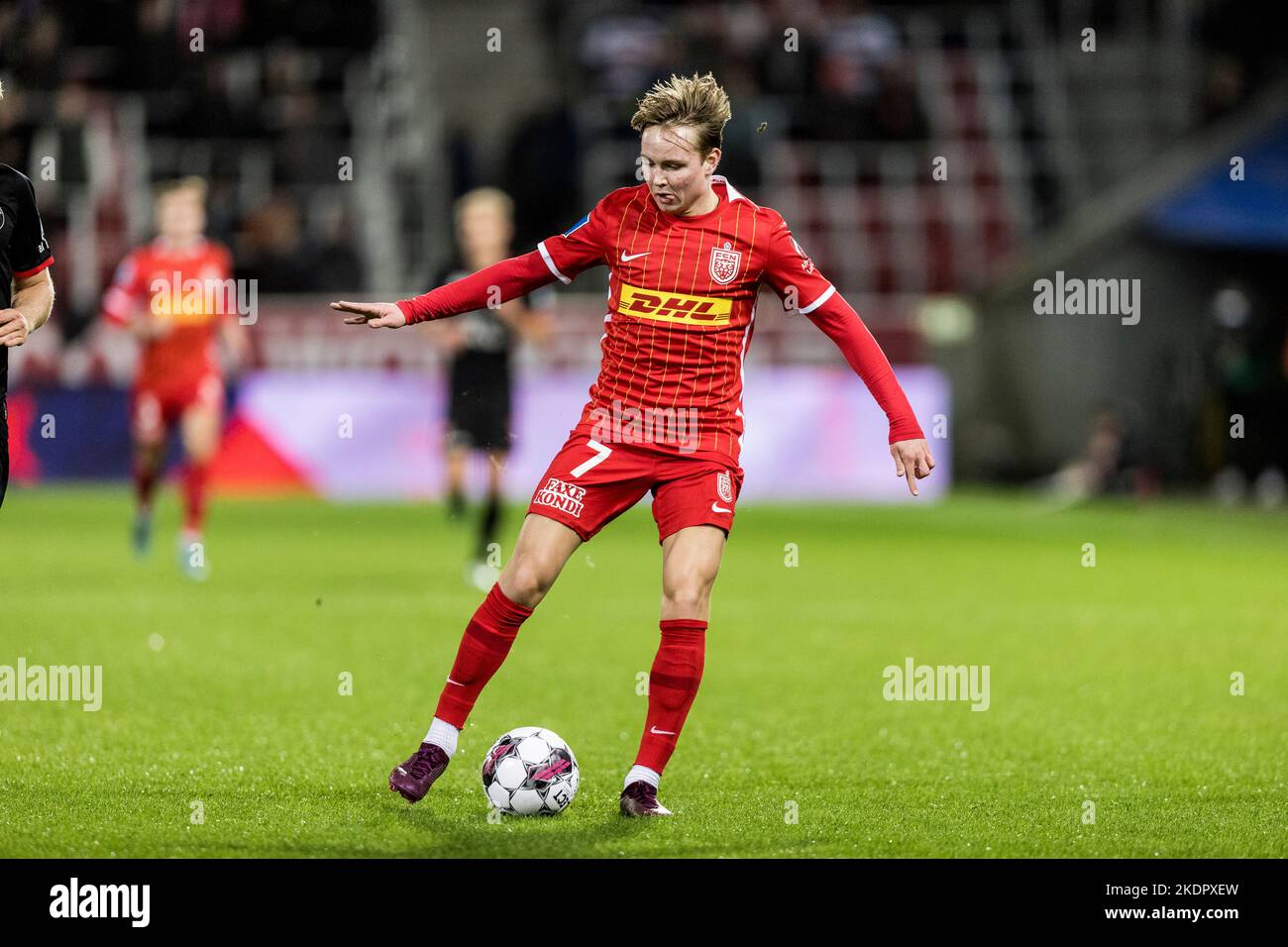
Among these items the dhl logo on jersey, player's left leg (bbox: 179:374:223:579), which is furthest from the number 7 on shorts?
player's left leg (bbox: 179:374:223:579)

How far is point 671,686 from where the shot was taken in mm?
5855

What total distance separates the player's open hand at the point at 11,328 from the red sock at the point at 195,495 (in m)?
7.45

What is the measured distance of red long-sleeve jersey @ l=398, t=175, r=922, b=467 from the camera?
232 inches

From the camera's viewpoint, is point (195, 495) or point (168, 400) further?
point (168, 400)

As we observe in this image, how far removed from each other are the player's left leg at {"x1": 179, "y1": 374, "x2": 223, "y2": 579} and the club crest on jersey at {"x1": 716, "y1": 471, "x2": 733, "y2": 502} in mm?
7301

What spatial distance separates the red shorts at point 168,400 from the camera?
45.0 feet

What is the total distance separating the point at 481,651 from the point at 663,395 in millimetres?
967

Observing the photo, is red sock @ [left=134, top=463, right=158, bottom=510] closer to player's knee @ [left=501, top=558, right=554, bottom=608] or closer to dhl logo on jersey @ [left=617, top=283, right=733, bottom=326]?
player's knee @ [left=501, top=558, right=554, bottom=608]

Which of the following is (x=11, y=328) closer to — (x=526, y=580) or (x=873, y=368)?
(x=526, y=580)

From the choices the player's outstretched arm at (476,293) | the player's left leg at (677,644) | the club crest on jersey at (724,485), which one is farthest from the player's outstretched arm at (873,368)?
the player's outstretched arm at (476,293)

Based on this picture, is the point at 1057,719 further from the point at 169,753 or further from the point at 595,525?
the point at 169,753

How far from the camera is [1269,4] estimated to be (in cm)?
2333

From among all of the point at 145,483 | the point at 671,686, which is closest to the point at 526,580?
the point at 671,686

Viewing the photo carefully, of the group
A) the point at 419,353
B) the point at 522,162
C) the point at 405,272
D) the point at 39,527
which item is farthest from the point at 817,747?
the point at 405,272
